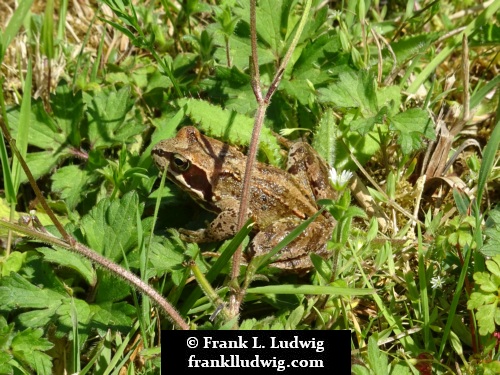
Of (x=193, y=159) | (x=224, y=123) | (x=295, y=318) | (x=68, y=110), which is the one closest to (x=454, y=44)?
(x=224, y=123)

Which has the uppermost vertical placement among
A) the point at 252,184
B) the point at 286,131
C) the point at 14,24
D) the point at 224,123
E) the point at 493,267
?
the point at 14,24

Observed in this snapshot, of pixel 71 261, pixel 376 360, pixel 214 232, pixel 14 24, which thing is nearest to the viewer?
pixel 376 360

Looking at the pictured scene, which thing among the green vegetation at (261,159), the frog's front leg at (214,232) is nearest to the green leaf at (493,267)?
the green vegetation at (261,159)

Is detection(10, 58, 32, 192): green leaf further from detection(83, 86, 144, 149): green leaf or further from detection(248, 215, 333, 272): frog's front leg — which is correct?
detection(248, 215, 333, 272): frog's front leg

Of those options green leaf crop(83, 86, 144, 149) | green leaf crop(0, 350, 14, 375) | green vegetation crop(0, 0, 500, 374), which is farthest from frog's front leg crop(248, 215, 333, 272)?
green leaf crop(0, 350, 14, 375)

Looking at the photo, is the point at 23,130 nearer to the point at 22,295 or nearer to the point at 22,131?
the point at 22,131

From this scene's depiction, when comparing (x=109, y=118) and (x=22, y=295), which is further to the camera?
(x=109, y=118)
